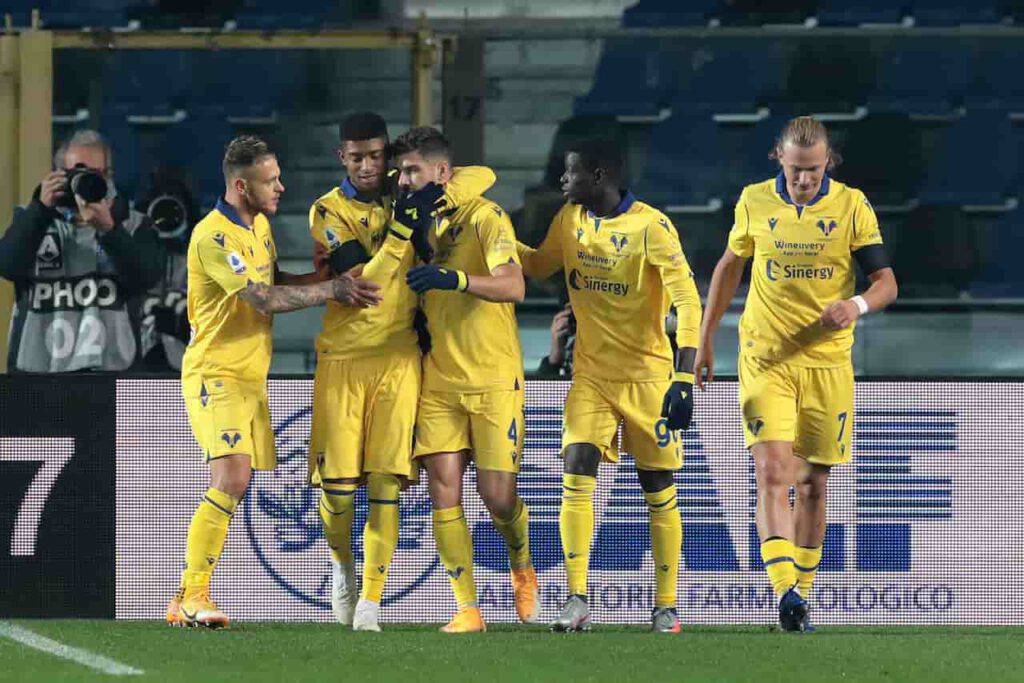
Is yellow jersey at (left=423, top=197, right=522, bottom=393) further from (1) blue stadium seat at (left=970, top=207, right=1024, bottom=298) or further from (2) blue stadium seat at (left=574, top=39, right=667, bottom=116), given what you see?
(1) blue stadium seat at (left=970, top=207, right=1024, bottom=298)

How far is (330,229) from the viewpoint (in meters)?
6.66

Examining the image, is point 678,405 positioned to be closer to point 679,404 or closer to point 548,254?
point 679,404

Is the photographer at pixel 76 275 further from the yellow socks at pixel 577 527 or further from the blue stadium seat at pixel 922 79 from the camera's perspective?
the blue stadium seat at pixel 922 79

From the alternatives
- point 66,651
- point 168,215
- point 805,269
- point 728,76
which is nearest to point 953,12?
point 728,76

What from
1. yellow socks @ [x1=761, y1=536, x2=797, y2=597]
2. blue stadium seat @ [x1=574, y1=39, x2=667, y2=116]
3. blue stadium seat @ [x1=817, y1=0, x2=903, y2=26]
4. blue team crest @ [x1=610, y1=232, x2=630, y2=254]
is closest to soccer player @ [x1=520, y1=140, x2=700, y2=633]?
blue team crest @ [x1=610, y1=232, x2=630, y2=254]

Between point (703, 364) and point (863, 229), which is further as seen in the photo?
point (703, 364)

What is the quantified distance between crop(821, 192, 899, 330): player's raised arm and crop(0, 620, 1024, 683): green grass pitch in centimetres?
117

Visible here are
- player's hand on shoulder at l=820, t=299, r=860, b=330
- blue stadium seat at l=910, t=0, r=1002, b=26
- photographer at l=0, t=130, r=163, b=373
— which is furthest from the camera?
blue stadium seat at l=910, t=0, r=1002, b=26

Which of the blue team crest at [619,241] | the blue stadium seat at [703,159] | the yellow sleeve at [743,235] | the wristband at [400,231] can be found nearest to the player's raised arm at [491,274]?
the wristband at [400,231]

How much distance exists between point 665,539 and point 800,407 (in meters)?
0.72

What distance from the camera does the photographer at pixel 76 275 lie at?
7.55m

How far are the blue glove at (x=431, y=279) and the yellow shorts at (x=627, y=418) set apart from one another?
75 cm

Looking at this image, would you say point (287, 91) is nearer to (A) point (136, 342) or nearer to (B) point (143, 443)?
(A) point (136, 342)

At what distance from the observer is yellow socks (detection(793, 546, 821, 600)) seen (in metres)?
7.00
